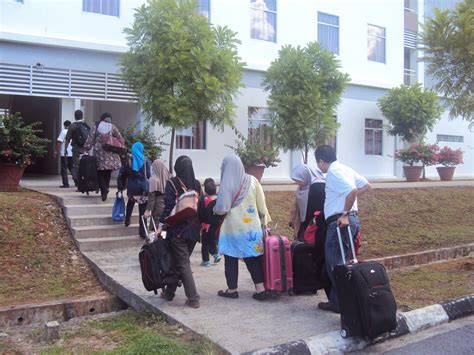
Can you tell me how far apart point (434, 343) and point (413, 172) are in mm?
15655

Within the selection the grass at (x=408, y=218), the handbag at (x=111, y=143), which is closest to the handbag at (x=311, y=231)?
the grass at (x=408, y=218)

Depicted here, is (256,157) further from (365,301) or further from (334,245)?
(365,301)

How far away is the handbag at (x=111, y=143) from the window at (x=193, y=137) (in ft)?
21.6

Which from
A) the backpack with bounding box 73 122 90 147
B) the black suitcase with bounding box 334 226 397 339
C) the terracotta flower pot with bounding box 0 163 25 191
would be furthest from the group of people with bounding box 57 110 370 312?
the terracotta flower pot with bounding box 0 163 25 191

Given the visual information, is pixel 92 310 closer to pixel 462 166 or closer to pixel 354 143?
pixel 354 143

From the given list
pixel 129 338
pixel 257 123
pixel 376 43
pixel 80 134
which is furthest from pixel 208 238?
pixel 376 43

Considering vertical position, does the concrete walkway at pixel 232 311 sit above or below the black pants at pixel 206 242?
below

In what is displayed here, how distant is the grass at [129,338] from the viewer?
14.3ft

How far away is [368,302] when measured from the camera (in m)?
4.53

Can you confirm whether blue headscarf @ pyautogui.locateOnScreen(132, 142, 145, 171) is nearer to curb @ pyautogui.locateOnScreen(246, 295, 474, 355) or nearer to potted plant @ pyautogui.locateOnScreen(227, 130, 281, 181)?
curb @ pyautogui.locateOnScreen(246, 295, 474, 355)

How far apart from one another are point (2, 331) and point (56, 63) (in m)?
9.94

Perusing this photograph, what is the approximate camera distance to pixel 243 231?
18.7 feet

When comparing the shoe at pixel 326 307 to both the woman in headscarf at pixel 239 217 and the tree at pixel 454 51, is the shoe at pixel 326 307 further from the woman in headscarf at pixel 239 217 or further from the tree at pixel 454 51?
the tree at pixel 454 51

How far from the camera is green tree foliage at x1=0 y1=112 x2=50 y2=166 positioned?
9.73m
